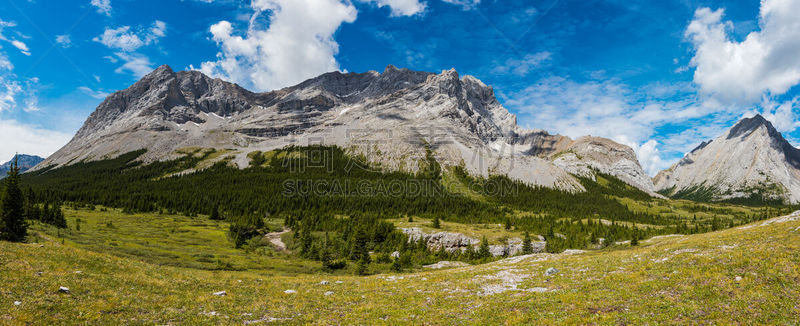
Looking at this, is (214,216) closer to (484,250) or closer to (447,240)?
(447,240)

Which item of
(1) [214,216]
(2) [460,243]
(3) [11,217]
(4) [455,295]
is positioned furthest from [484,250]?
(1) [214,216]

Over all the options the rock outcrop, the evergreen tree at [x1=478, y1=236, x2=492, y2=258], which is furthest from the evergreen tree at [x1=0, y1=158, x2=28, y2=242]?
the evergreen tree at [x1=478, y1=236, x2=492, y2=258]

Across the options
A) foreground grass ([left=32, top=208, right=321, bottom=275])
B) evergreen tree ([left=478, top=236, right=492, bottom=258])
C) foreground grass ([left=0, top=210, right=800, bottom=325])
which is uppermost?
foreground grass ([left=0, top=210, right=800, bottom=325])

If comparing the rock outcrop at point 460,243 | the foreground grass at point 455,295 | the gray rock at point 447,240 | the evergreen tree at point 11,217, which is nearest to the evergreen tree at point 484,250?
the rock outcrop at point 460,243

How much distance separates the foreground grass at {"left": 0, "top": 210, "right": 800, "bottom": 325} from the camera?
18562mm

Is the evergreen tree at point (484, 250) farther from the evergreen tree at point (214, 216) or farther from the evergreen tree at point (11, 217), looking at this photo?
the evergreen tree at point (214, 216)

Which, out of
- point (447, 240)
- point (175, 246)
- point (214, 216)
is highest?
point (214, 216)

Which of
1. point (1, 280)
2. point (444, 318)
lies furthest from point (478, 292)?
point (1, 280)

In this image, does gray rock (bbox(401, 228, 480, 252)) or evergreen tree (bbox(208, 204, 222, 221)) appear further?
evergreen tree (bbox(208, 204, 222, 221))

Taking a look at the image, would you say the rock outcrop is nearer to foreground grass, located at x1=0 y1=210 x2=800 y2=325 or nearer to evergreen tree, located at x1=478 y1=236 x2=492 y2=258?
evergreen tree, located at x1=478 y1=236 x2=492 y2=258

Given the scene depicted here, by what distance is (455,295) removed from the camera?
1167 inches

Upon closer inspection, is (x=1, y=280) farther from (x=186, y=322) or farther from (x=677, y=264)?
(x=677, y=264)

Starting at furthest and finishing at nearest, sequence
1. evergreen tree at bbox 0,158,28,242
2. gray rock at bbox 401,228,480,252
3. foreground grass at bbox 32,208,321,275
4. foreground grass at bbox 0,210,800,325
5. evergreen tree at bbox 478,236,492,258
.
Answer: gray rock at bbox 401,228,480,252 < evergreen tree at bbox 478,236,492,258 < foreground grass at bbox 32,208,321,275 < evergreen tree at bbox 0,158,28,242 < foreground grass at bbox 0,210,800,325

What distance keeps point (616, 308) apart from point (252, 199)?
674 feet
